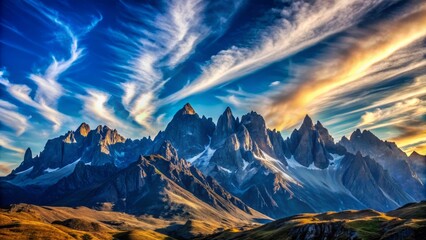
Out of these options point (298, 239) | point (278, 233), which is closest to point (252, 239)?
point (278, 233)

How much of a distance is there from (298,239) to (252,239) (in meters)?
41.1

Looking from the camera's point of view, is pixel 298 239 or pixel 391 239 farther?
pixel 298 239

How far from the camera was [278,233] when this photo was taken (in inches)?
7160

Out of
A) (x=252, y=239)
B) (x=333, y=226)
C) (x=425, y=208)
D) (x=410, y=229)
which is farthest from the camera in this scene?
(x=252, y=239)

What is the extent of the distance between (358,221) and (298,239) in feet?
84.7

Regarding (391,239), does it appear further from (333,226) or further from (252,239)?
(252,239)

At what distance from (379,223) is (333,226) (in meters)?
20.4

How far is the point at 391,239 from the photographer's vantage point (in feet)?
414

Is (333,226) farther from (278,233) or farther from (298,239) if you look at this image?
(278,233)

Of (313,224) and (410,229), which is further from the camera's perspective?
(313,224)

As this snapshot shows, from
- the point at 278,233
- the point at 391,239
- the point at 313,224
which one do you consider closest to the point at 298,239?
the point at 313,224

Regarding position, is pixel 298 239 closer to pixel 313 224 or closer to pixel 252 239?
pixel 313 224

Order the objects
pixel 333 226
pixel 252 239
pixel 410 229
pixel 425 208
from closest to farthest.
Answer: pixel 410 229 → pixel 333 226 → pixel 425 208 → pixel 252 239

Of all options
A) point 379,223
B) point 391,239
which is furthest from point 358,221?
point 391,239
